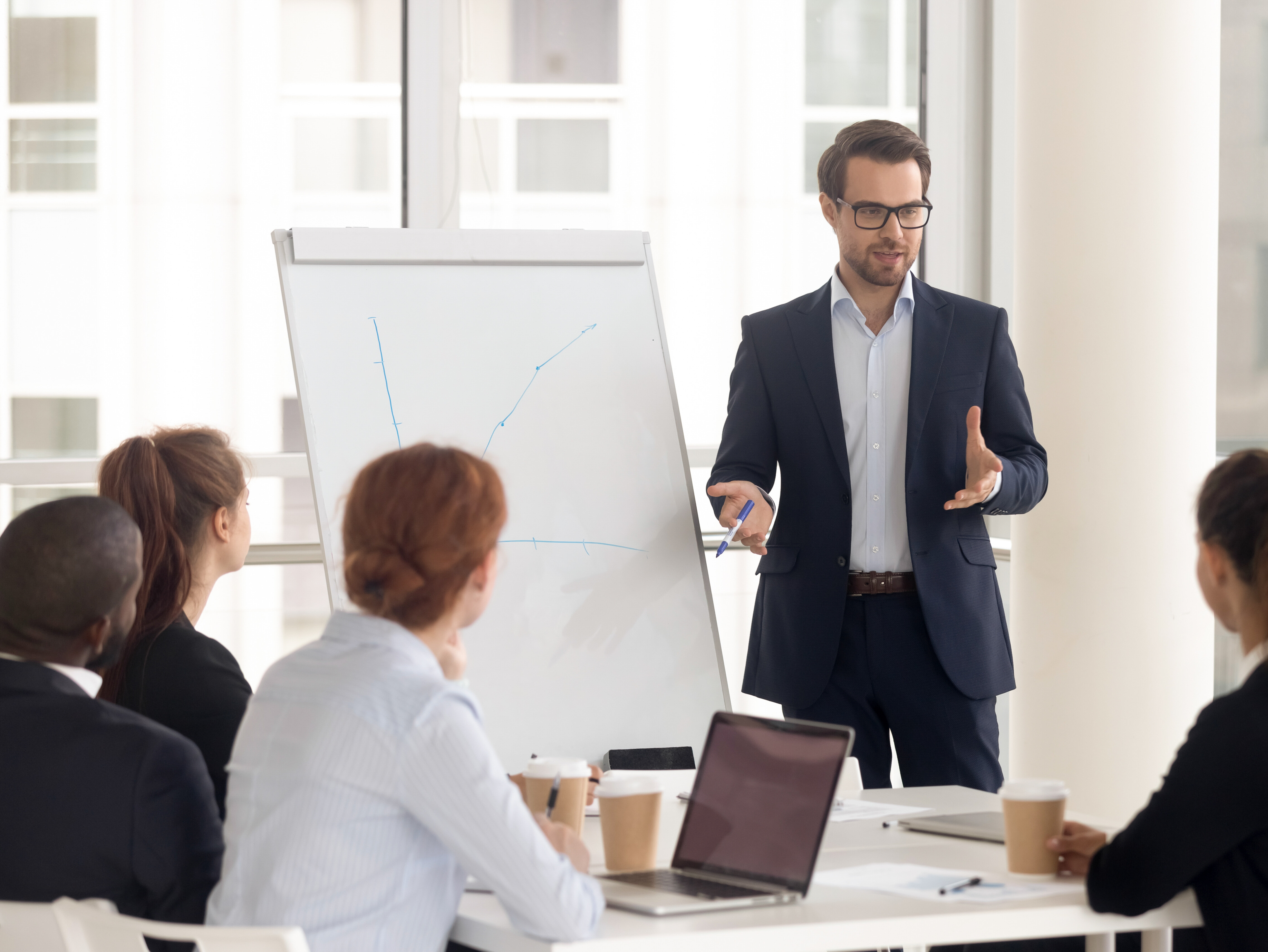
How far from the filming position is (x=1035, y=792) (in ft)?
5.00

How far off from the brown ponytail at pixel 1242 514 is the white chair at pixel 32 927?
1.23 meters

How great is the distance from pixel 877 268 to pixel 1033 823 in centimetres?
136

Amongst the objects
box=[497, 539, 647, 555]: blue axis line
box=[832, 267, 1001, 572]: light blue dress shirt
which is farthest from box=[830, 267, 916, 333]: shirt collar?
box=[497, 539, 647, 555]: blue axis line

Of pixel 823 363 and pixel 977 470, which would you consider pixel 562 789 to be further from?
pixel 823 363

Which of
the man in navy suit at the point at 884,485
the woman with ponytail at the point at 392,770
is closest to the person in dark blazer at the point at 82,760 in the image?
the woman with ponytail at the point at 392,770

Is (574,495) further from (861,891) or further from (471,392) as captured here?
(861,891)

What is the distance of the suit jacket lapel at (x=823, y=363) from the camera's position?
2637 millimetres

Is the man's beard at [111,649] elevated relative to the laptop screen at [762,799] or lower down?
elevated

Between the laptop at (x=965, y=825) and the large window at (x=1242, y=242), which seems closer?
the laptop at (x=965, y=825)

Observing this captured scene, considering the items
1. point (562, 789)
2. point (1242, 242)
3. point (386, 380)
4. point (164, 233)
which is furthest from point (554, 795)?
point (164, 233)

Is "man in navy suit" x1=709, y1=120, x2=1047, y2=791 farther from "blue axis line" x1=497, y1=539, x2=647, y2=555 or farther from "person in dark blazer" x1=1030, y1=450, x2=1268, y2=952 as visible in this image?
"person in dark blazer" x1=1030, y1=450, x2=1268, y2=952

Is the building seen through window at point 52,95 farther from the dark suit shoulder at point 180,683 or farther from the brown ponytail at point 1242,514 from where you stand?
the brown ponytail at point 1242,514

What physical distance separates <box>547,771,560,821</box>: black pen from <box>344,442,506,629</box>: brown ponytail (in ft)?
0.99

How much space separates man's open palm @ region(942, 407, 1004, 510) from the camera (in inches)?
96.3
